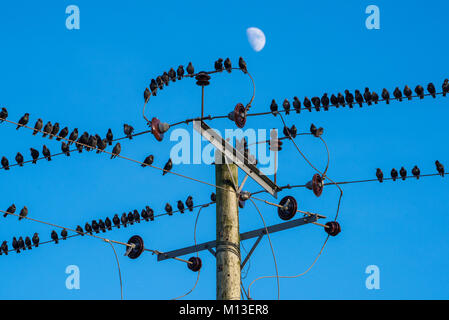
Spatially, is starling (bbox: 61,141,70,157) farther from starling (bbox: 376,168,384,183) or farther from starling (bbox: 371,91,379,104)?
starling (bbox: 376,168,384,183)

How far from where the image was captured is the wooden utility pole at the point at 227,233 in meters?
12.8

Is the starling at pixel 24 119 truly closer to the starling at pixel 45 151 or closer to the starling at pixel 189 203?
the starling at pixel 45 151

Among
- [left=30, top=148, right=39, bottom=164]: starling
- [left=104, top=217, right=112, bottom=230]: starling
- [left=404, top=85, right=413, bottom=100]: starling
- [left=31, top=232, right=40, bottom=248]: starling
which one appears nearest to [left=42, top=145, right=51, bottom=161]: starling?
[left=30, top=148, right=39, bottom=164]: starling

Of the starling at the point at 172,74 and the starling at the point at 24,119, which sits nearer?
the starling at the point at 172,74

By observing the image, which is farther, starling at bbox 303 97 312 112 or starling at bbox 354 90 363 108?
starling at bbox 354 90 363 108

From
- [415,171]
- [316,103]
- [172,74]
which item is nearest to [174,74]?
[172,74]

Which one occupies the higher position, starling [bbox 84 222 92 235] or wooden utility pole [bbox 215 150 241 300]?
starling [bbox 84 222 92 235]

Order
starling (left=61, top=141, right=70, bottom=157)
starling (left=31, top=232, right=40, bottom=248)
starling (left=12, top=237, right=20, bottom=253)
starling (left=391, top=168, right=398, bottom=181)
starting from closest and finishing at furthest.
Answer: starling (left=61, top=141, right=70, bottom=157), starling (left=391, top=168, right=398, bottom=181), starling (left=31, top=232, right=40, bottom=248), starling (left=12, top=237, right=20, bottom=253)

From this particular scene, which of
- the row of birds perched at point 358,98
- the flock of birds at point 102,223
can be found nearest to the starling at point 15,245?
the flock of birds at point 102,223

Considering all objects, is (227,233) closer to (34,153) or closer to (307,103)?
(307,103)

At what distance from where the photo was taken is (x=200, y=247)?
45.9 feet

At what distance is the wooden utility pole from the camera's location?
42.0 ft
